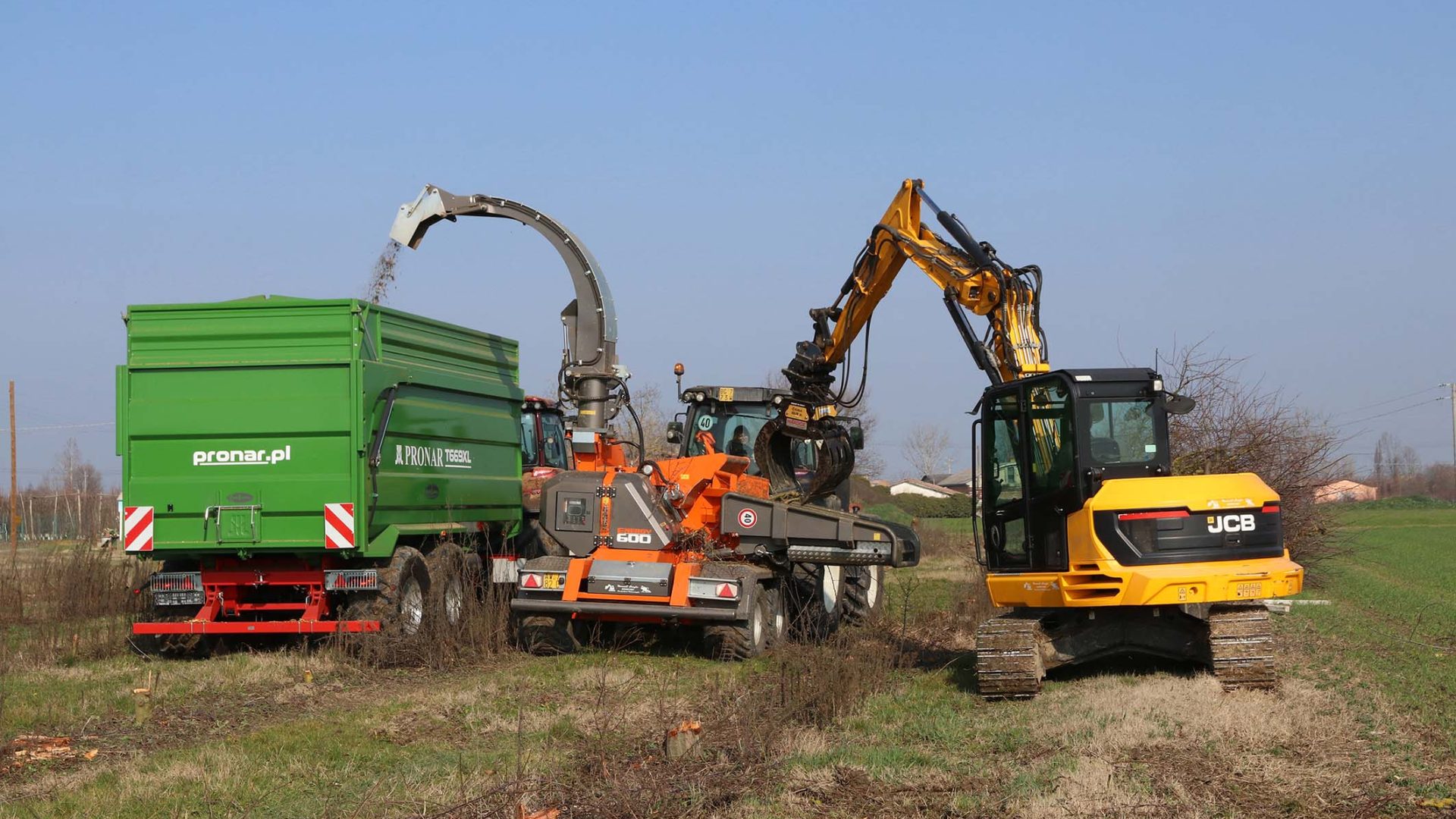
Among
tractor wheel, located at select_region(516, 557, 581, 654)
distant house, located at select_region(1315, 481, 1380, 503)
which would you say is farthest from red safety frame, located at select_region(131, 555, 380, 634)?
distant house, located at select_region(1315, 481, 1380, 503)

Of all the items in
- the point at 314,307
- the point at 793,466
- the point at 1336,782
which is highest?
the point at 314,307

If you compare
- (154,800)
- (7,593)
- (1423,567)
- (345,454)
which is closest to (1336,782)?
(154,800)

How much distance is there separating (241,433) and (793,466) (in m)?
5.89

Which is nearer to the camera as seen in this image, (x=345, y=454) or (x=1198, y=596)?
(x=1198, y=596)

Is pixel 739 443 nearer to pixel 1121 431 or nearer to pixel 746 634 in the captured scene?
pixel 746 634

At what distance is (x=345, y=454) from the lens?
12.2 metres

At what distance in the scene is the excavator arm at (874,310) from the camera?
12.0 meters

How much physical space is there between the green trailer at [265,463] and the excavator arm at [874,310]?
4.08 metres

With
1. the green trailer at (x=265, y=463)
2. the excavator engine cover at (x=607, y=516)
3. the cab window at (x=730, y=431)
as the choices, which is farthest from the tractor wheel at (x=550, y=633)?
the cab window at (x=730, y=431)

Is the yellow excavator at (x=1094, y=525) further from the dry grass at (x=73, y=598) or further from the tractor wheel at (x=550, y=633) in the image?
the dry grass at (x=73, y=598)

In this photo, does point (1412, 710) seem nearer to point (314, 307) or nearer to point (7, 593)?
point (314, 307)

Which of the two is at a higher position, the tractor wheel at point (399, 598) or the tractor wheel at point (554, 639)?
the tractor wheel at point (399, 598)

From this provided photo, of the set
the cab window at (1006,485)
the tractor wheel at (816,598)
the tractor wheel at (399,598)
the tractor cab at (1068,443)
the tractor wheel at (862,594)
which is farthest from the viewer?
the tractor wheel at (862,594)

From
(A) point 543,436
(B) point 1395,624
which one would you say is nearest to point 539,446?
(A) point 543,436
